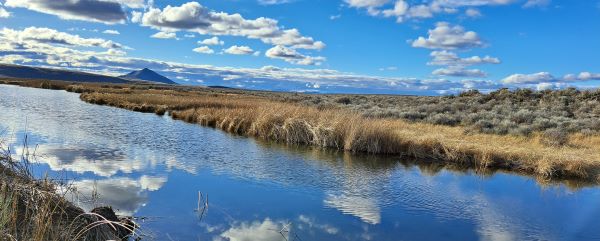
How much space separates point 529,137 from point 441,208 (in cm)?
1428

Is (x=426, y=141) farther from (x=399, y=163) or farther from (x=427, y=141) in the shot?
(x=399, y=163)

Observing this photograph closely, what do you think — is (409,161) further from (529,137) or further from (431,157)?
(529,137)

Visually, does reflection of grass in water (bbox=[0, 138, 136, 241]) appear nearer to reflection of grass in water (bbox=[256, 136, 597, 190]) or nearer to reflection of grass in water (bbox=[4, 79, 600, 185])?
reflection of grass in water (bbox=[256, 136, 597, 190])

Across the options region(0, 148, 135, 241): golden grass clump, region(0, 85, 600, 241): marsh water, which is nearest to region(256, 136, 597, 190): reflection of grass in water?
region(0, 85, 600, 241): marsh water

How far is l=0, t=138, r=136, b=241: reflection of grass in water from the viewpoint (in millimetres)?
5488

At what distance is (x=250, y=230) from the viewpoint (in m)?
9.35

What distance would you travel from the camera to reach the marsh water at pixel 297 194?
32.0 ft

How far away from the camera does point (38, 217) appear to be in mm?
5504

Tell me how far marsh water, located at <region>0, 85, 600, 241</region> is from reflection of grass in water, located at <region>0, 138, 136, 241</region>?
1.17 meters

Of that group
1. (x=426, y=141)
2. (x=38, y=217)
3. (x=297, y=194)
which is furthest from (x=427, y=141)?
(x=38, y=217)

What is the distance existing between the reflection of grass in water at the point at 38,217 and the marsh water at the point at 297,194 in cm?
117

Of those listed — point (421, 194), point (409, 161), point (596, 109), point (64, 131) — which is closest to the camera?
point (421, 194)

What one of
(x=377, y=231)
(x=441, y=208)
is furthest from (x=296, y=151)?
(x=377, y=231)

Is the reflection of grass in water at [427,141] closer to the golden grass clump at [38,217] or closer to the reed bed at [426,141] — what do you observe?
the reed bed at [426,141]
